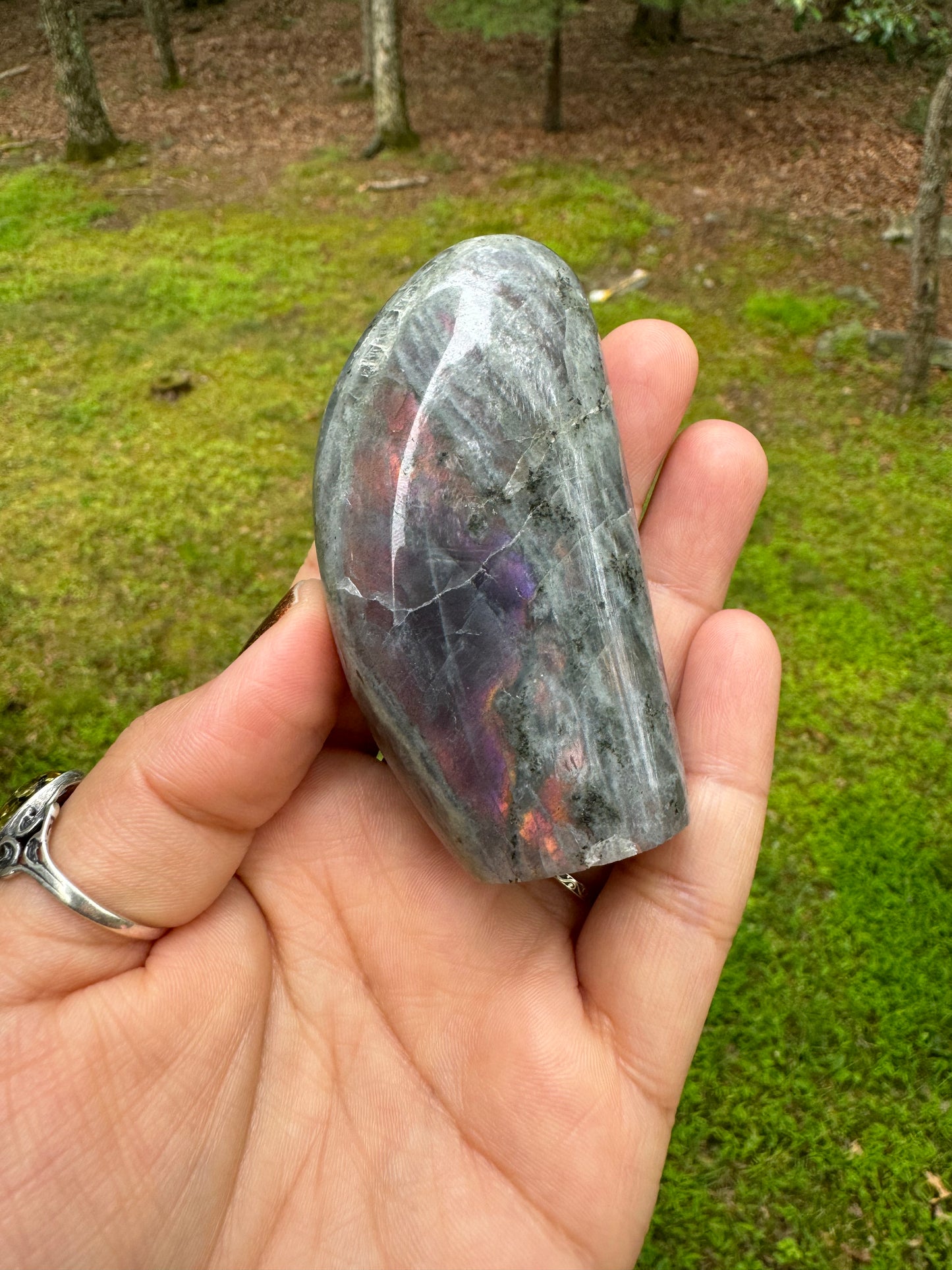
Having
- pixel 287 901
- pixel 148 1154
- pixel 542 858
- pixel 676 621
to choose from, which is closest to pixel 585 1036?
pixel 542 858

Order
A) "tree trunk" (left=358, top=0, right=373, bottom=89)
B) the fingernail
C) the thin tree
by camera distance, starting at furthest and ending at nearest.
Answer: "tree trunk" (left=358, top=0, right=373, bottom=89)
the thin tree
the fingernail

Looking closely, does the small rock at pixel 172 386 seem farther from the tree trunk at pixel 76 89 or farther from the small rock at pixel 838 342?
the tree trunk at pixel 76 89

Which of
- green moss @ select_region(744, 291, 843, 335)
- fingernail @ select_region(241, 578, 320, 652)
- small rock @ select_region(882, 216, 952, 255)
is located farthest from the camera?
small rock @ select_region(882, 216, 952, 255)

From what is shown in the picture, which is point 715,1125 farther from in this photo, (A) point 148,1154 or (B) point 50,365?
(B) point 50,365

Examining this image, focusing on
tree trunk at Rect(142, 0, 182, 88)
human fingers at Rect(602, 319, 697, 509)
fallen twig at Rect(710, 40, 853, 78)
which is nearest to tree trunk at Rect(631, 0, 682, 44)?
fallen twig at Rect(710, 40, 853, 78)

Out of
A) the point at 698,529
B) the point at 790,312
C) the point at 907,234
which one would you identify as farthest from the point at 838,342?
the point at 698,529

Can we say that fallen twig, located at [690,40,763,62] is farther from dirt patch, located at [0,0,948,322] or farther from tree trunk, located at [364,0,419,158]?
tree trunk, located at [364,0,419,158]

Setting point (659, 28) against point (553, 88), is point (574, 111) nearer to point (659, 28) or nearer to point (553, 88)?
point (553, 88)
